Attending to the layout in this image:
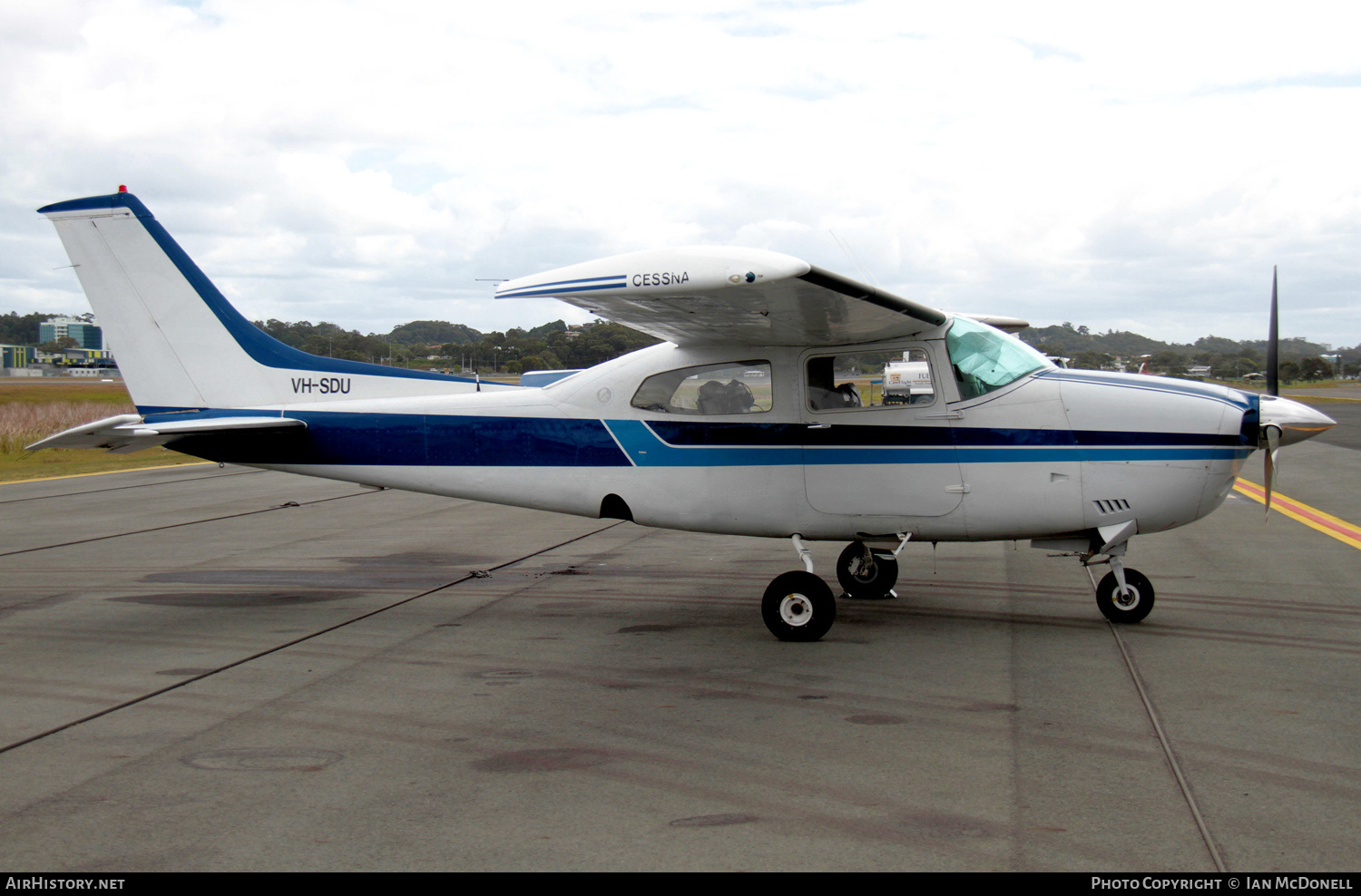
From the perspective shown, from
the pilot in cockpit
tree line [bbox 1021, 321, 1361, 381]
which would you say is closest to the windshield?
the pilot in cockpit

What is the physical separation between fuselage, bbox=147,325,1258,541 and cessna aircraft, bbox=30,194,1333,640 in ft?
0.05

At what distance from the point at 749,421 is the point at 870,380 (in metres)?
0.93

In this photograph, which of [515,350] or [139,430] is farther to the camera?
[515,350]

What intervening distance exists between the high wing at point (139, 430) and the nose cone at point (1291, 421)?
7.08 metres

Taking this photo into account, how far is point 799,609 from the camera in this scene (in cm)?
649

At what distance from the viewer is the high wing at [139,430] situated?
6617mm

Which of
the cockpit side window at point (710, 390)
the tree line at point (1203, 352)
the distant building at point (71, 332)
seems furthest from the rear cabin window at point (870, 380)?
the distant building at point (71, 332)

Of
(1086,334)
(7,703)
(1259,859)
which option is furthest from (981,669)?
(1086,334)

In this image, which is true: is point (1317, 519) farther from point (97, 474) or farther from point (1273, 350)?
point (97, 474)

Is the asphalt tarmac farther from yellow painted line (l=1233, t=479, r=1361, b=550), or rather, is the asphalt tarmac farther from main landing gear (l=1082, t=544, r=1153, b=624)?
yellow painted line (l=1233, t=479, r=1361, b=550)

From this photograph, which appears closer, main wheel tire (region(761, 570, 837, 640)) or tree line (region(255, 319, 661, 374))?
main wheel tire (region(761, 570, 837, 640))

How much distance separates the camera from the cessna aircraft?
20.7ft

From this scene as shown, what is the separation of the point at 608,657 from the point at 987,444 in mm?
2898

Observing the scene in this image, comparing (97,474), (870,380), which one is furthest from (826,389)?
(97,474)
